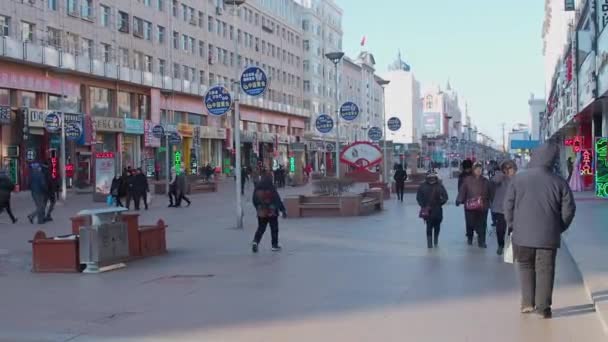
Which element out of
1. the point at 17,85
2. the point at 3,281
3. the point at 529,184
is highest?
the point at 17,85

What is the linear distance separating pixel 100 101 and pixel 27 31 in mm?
9308

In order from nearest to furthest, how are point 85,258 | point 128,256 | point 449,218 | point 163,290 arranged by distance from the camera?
point 163,290 < point 85,258 < point 128,256 < point 449,218

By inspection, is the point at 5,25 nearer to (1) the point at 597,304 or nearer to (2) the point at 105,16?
(2) the point at 105,16

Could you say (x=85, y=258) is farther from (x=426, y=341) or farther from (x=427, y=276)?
(x=426, y=341)

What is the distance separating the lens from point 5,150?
41.9 m

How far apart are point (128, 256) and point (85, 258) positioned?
1.16 metres

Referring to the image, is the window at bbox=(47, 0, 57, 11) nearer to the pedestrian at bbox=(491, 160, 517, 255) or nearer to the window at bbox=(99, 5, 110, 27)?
the window at bbox=(99, 5, 110, 27)

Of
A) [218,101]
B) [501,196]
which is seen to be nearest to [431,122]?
[218,101]

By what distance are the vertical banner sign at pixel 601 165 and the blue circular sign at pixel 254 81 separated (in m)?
12.9

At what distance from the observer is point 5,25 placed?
1604 inches

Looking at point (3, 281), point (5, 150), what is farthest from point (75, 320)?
point (5, 150)

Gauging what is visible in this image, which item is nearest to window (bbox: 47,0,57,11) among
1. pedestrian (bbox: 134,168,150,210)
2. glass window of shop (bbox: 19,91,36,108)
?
glass window of shop (bbox: 19,91,36,108)

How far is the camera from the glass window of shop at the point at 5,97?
136ft

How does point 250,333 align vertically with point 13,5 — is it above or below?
below
